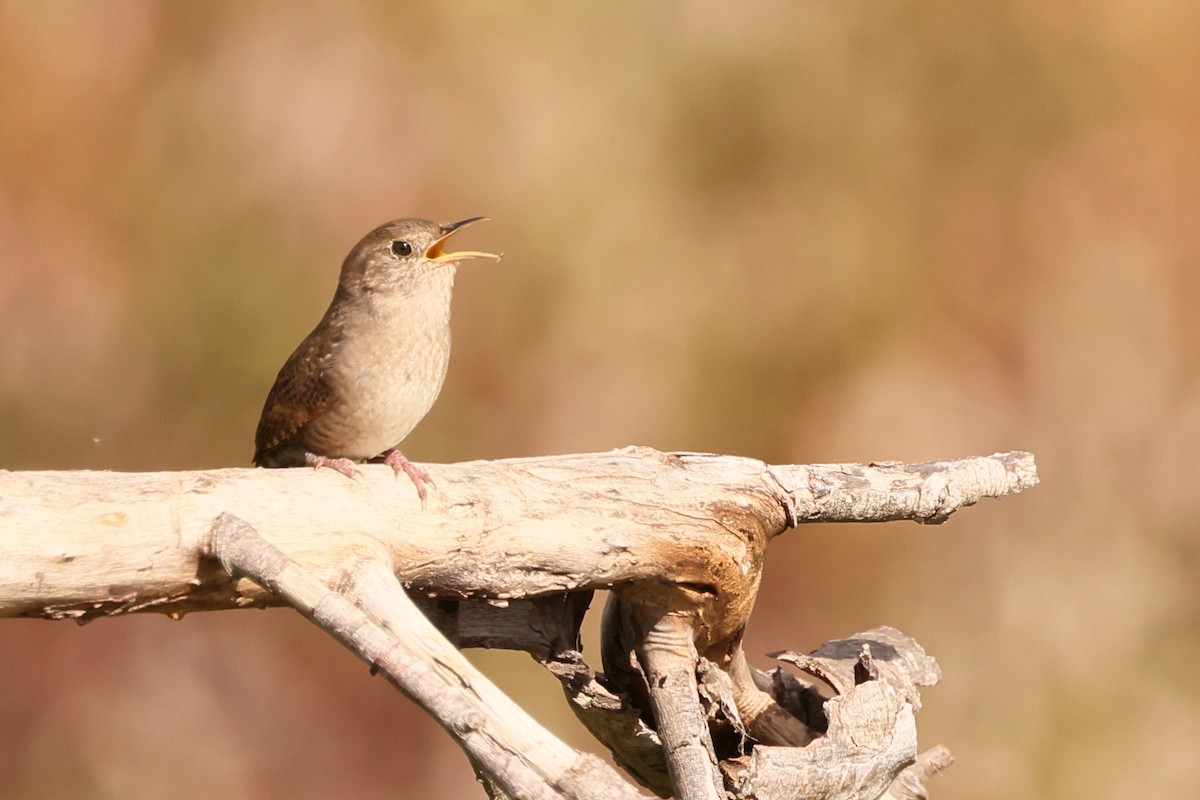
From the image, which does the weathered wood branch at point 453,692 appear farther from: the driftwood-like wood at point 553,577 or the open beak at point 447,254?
the open beak at point 447,254

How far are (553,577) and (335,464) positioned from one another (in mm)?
618

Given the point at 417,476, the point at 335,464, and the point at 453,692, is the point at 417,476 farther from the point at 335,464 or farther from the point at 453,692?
the point at 453,692

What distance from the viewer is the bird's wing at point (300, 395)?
139 inches

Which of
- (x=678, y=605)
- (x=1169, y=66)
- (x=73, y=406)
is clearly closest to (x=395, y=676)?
(x=678, y=605)

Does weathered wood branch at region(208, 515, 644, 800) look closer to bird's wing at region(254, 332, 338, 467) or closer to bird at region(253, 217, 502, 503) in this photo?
bird at region(253, 217, 502, 503)

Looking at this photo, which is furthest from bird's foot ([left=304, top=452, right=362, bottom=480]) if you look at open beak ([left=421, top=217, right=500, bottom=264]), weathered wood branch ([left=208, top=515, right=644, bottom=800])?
open beak ([left=421, top=217, right=500, bottom=264])

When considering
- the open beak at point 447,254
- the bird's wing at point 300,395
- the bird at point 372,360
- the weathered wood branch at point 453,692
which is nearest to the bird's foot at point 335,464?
the bird at point 372,360

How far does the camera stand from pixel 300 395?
141 inches

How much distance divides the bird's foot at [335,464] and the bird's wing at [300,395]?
127 millimetres

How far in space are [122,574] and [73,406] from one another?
Answer: 442cm

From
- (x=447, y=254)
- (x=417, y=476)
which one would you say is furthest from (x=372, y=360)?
(x=417, y=476)

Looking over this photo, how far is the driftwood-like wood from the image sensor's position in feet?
7.89

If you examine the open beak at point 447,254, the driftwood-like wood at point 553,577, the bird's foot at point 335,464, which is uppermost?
the open beak at point 447,254

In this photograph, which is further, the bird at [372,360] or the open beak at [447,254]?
the open beak at [447,254]
